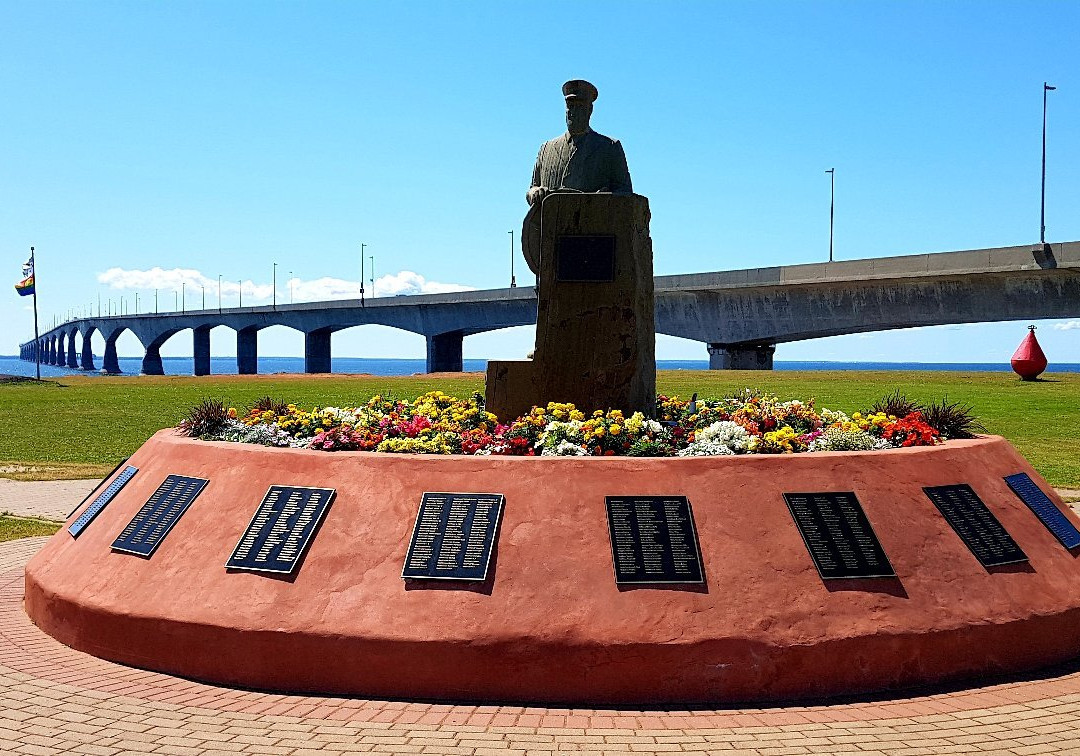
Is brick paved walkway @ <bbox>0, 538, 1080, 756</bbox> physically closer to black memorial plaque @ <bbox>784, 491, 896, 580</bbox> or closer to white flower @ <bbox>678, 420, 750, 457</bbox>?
black memorial plaque @ <bbox>784, 491, 896, 580</bbox>

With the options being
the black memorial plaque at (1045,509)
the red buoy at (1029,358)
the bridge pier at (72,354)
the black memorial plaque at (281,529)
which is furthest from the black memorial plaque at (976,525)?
the bridge pier at (72,354)

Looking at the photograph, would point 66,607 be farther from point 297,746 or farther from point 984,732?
point 984,732

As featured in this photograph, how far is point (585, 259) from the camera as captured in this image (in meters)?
9.72

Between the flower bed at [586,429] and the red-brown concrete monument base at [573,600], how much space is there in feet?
2.20

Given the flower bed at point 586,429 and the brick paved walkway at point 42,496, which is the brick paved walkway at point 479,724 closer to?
the flower bed at point 586,429

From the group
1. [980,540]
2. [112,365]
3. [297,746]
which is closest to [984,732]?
[980,540]

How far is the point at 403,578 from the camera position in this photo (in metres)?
7.05

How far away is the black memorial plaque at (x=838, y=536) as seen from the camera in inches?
284

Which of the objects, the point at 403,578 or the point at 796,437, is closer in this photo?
the point at 403,578

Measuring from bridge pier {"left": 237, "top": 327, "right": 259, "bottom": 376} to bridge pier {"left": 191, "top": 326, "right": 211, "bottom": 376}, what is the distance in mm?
7675

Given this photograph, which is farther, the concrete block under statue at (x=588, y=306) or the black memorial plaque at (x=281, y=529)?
the concrete block under statue at (x=588, y=306)

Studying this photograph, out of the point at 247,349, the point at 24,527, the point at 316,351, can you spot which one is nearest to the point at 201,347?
the point at 247,349

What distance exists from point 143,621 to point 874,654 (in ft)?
17.6

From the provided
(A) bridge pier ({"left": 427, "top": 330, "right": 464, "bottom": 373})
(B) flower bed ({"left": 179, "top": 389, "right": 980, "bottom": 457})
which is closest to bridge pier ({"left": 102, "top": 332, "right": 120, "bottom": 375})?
(A) bridge pier ({"left": 427, "top": 330, "right": 464, "bottom": 373})
